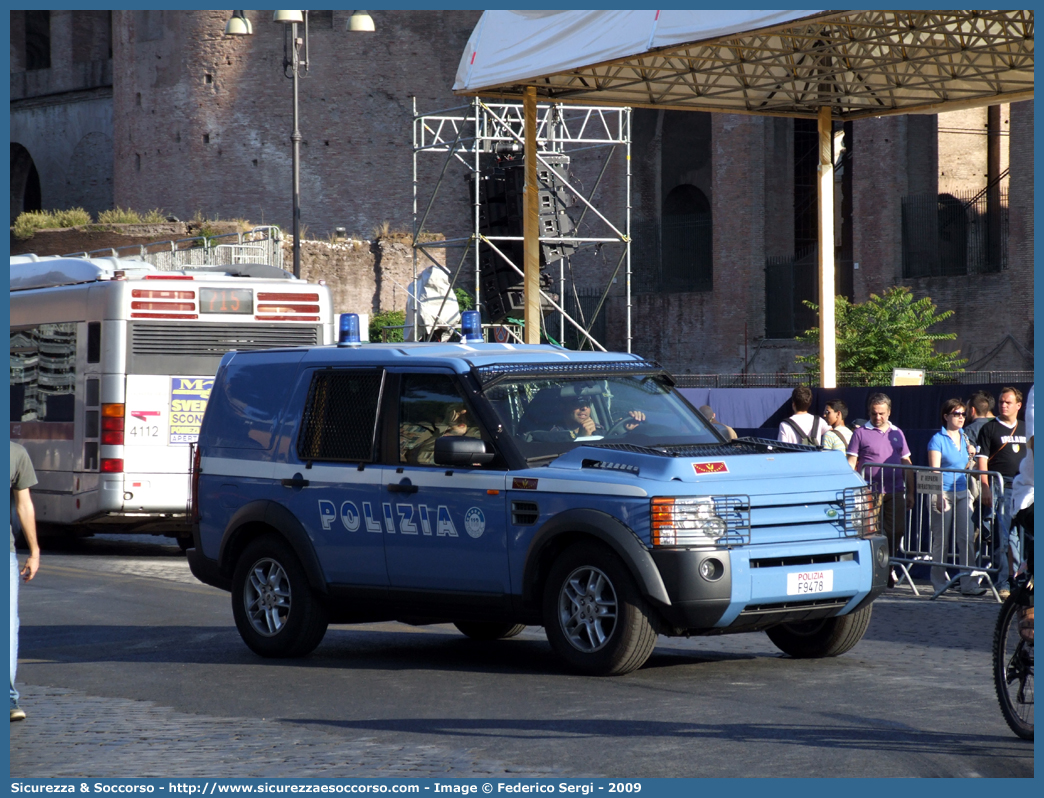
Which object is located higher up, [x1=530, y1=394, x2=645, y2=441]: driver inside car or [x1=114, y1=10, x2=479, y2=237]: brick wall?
[x1=114, y1=10, x2=479, y2=237]: brick wall

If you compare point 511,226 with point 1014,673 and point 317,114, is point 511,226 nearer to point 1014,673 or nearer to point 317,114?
point 317,114

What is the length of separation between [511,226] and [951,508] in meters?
19.2

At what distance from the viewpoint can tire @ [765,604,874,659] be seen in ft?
31.0

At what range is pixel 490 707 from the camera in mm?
8023

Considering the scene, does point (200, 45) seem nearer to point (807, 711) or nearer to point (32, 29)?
point (32, 29)

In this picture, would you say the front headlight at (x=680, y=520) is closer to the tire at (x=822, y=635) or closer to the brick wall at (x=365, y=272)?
the tire at (x=822, y=635)

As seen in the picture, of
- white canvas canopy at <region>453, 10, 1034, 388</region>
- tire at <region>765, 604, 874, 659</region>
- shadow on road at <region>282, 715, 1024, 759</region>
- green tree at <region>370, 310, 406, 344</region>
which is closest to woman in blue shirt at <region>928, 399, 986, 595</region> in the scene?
white canvas canopy at <region>453, 10, 1034, 388</region>

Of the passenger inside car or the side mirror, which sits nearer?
the side mirror

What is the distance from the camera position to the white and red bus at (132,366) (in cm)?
1681

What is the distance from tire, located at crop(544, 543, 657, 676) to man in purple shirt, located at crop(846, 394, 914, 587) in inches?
233

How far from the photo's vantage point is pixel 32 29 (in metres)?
69.6

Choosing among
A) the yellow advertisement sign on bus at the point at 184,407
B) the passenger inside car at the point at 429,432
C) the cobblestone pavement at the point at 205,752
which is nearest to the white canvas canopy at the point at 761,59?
the yellow advertisement sign on bus at the point at 184,407

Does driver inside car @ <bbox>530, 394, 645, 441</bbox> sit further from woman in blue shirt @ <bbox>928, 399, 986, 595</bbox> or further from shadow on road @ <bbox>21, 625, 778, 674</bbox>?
woman in blue shirt @ <bbox>928, 399, 986, 595</bbox>

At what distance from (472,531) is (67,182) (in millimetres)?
57927
